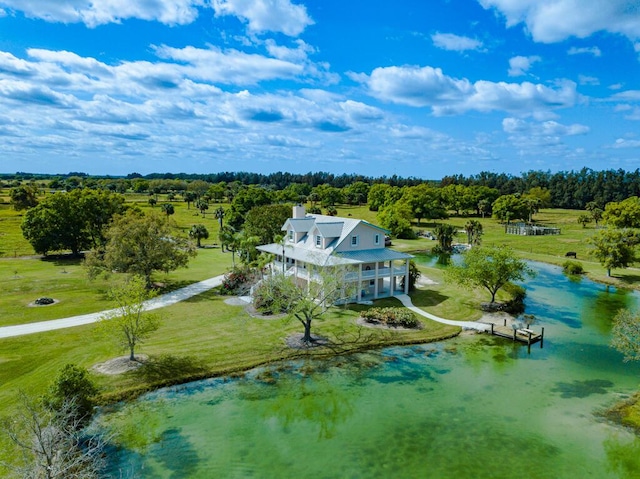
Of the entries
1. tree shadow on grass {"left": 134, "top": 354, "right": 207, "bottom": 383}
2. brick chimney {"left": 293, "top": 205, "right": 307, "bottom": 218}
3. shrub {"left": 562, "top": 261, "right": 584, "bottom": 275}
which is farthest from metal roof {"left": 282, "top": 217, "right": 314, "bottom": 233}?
shrub {"left": 562, "top": 261, "right": 584, "bottom": 275}

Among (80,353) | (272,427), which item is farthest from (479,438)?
(80,353)

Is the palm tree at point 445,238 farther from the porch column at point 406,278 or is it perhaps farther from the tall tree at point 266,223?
the porch column at point 406,278

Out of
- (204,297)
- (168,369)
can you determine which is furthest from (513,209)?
(168,369)

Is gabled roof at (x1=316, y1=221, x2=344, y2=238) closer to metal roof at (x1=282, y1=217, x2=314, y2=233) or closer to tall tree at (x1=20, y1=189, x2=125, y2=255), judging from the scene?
metal roof at (x1=282, y1=217, x2=314, y2=233)

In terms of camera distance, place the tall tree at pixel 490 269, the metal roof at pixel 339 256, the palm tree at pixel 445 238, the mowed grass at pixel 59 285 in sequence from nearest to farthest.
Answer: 1. the mowed grass at pixel 59 285
2. the tall tree at pixel 490 269
3. the metal roof at pixel 339 256
4. the palm tree at pixel 445 238

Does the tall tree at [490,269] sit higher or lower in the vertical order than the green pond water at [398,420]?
higher

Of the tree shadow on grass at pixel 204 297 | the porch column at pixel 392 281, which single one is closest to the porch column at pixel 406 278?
the porch column at pixel 392 281
